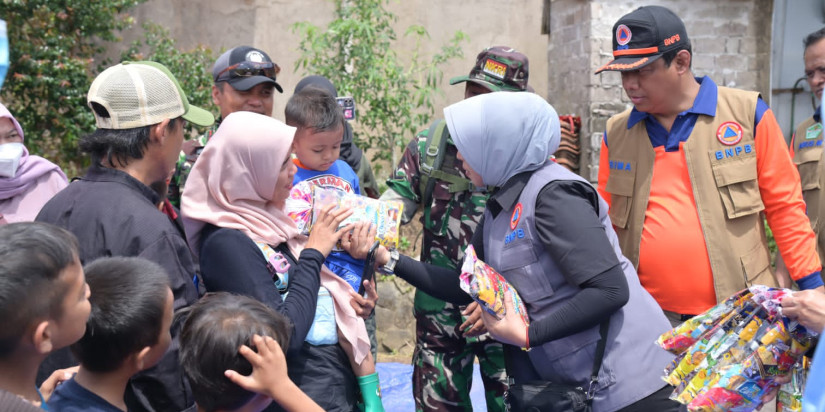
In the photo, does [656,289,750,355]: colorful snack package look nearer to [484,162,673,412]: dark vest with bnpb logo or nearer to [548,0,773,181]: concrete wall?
[484,162,673,412]: dark vest with bnpb logo

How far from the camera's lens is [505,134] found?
2506mm

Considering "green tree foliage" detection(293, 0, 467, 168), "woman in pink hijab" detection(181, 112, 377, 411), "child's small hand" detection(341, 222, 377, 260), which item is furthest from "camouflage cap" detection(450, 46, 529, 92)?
"green tree foliage" detection(293, 0, 467, 168)

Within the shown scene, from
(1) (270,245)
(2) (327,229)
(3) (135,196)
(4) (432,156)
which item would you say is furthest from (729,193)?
(3) (135,196)

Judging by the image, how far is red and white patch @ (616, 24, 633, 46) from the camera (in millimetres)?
3194

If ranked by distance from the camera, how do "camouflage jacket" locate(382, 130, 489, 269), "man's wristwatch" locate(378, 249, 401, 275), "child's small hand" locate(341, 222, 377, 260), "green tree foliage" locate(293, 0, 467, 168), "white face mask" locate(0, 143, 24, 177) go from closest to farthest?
"child's small hand" locate(341, 222, 377, 260) → "man's wristwatch" locate(378, 249, 401, 275) → "white face mask" locate(0, 143, 24, 177) → "camouflage jacket" locate(382, 130, 489, 269) → "green tree foliage" locate(293, 0, 467, 168)

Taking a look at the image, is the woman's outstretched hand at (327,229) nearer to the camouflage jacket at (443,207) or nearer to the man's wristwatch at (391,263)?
the man's wristwatch at (391,263)

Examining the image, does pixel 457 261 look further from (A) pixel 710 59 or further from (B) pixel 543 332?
(A) pixel 710 59

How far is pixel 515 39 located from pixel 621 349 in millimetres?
6353

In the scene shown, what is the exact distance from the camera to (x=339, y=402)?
259 centimetres

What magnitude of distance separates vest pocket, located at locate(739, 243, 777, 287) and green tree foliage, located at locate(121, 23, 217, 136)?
575 centimetres

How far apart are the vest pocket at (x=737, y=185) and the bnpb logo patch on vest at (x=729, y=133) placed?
7 cm

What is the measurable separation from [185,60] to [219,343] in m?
6.29

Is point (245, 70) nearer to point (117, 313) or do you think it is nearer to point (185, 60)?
point (117, 313)

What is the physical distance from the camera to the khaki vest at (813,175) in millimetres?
3857
